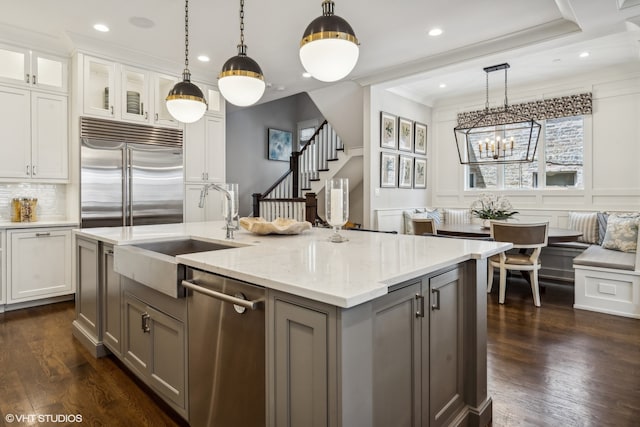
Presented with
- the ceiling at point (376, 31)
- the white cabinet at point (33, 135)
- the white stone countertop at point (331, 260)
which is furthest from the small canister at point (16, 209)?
the white stone countertop at point (331, 260)

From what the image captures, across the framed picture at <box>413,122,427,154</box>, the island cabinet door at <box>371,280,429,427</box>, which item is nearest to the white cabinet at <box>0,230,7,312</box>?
the island cabinet door at <box>371,280,429,427</box>

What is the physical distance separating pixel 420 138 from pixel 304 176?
226cm

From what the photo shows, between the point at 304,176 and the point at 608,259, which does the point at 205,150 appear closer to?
the point at 304,176

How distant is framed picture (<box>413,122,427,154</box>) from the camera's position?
6.37 meters

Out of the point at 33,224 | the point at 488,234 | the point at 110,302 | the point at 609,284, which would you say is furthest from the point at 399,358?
the point at 33,224

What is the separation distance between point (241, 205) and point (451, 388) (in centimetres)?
640

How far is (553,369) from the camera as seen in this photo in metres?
2.41

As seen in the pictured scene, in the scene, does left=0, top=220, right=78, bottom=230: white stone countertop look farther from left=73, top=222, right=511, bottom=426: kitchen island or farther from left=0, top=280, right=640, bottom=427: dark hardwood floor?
left=73, top=222, right=511, bottom=426: kitchen island

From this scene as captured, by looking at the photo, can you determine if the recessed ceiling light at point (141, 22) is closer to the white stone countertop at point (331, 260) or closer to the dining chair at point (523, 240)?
the white stone countertop at point (331, 260)

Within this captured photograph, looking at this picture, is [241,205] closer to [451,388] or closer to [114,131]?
[114,131]

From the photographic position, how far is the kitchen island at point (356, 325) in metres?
1.06

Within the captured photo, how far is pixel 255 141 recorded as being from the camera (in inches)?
304

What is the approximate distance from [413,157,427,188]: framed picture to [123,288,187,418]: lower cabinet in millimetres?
5214

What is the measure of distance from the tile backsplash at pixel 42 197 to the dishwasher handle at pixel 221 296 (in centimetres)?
386
